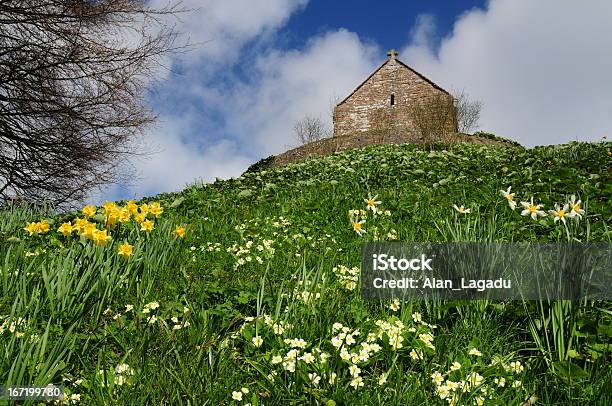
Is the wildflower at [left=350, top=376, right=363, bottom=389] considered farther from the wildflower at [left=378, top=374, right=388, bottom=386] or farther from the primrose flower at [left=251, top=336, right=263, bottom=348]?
the primrose flower at [left=251, top=336, right=263, bottom=348]

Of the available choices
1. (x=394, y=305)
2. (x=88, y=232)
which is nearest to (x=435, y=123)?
(x=394, y=305)

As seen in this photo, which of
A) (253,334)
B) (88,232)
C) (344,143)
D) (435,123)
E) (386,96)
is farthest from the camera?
(386,96)

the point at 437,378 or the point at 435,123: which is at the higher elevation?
the point at 435,123

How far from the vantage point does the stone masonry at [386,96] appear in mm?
30547

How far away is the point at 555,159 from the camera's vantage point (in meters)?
8.72

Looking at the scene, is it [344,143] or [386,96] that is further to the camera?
[386,96]

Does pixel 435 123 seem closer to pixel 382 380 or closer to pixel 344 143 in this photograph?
pixel 344 143

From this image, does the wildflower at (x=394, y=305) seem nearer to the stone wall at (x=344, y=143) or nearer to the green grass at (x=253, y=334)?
the green grass at (x=253, y=334)

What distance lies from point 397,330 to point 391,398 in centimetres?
37

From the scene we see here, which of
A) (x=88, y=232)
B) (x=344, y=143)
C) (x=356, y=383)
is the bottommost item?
(x=356, y=383)

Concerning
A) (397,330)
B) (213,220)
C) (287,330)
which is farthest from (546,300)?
(213,220)

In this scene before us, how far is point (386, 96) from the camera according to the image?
31.4 meters

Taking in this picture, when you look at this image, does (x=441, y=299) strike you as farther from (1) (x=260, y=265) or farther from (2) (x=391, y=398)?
(1) (x=260, y=265)

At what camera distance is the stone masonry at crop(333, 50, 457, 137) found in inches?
1203
